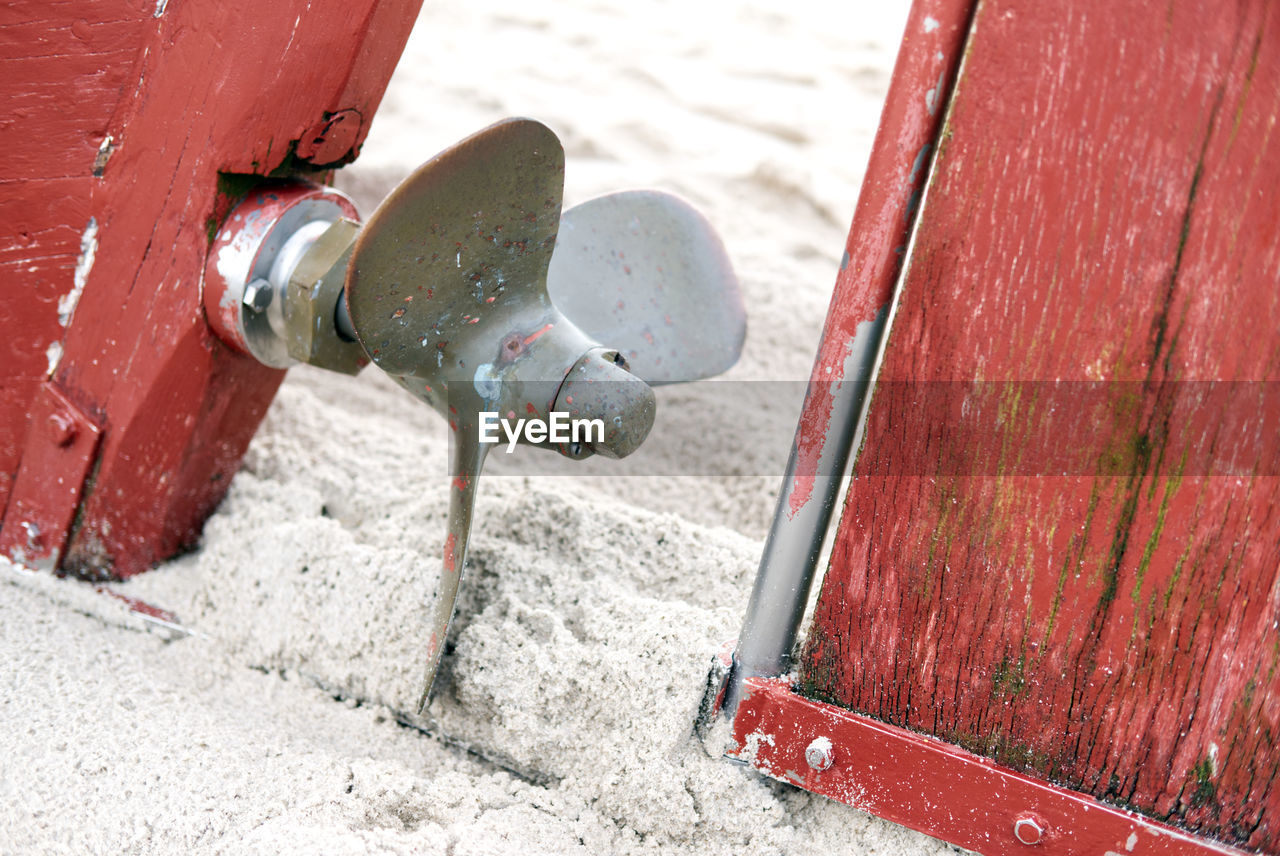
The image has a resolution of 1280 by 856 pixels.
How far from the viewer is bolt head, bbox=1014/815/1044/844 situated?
954mm

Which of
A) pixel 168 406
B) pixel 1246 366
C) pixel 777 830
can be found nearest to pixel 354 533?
pixel 168 406

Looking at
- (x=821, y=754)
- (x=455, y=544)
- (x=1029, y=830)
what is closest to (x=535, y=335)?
(x=455, y=544)

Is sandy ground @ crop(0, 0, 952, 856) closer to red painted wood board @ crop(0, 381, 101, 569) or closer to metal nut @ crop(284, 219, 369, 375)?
red painted wood board @ crop(0, 381, 101, 569)

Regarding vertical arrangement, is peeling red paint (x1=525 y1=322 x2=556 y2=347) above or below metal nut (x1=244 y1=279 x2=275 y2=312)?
above

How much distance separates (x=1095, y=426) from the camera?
93cm

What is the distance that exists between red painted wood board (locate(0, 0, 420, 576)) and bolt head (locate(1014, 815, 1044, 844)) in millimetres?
1185

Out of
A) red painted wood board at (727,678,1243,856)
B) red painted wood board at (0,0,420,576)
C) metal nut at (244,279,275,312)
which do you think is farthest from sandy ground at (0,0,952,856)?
metal nut at (244,279,275,312)

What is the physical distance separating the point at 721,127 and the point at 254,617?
7.88ft

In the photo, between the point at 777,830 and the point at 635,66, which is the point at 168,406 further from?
the point at 635,66

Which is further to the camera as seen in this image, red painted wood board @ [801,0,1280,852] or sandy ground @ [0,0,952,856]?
sandy ground @ [0,0,952,856]

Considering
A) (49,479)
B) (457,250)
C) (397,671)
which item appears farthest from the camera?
(49,479)

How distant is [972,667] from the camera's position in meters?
1.01

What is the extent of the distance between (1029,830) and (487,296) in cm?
80

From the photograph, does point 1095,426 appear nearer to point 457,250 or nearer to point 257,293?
point 457,250
